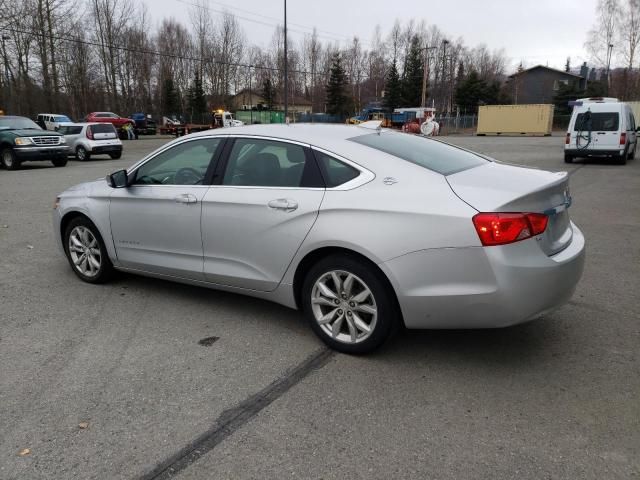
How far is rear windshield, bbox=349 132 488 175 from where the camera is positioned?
3639 mm

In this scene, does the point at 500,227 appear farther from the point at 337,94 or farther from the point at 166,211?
the point at 337,94

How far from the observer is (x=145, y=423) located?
2.86m

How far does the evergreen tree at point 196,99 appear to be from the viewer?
66812 millimetres

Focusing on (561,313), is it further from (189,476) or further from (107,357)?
(107,357)

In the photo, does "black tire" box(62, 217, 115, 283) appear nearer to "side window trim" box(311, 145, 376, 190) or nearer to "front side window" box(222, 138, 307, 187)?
"front side window" box(222, 138, 307, 187)

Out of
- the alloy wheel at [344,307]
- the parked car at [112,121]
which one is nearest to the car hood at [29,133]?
the alloy wheel at [344,307]

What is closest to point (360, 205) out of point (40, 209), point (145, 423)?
point (145, 423)

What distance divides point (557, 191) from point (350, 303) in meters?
1.54

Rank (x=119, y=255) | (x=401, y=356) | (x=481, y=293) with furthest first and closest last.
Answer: (x=119, y=255) → (x=401, y=356) → (x=481, y=293)

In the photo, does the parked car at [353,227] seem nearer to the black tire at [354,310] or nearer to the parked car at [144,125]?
the black tire at [354,310]

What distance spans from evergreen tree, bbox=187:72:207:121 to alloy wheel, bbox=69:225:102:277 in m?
64.2

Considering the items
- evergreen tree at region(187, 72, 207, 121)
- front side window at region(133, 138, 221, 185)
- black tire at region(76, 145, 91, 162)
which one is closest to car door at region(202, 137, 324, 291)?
front side window at region(133, 138, 221, 185)

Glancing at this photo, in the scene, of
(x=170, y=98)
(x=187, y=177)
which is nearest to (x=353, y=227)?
(x=187, y=177)

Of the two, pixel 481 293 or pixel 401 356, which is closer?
pixel 481 293
